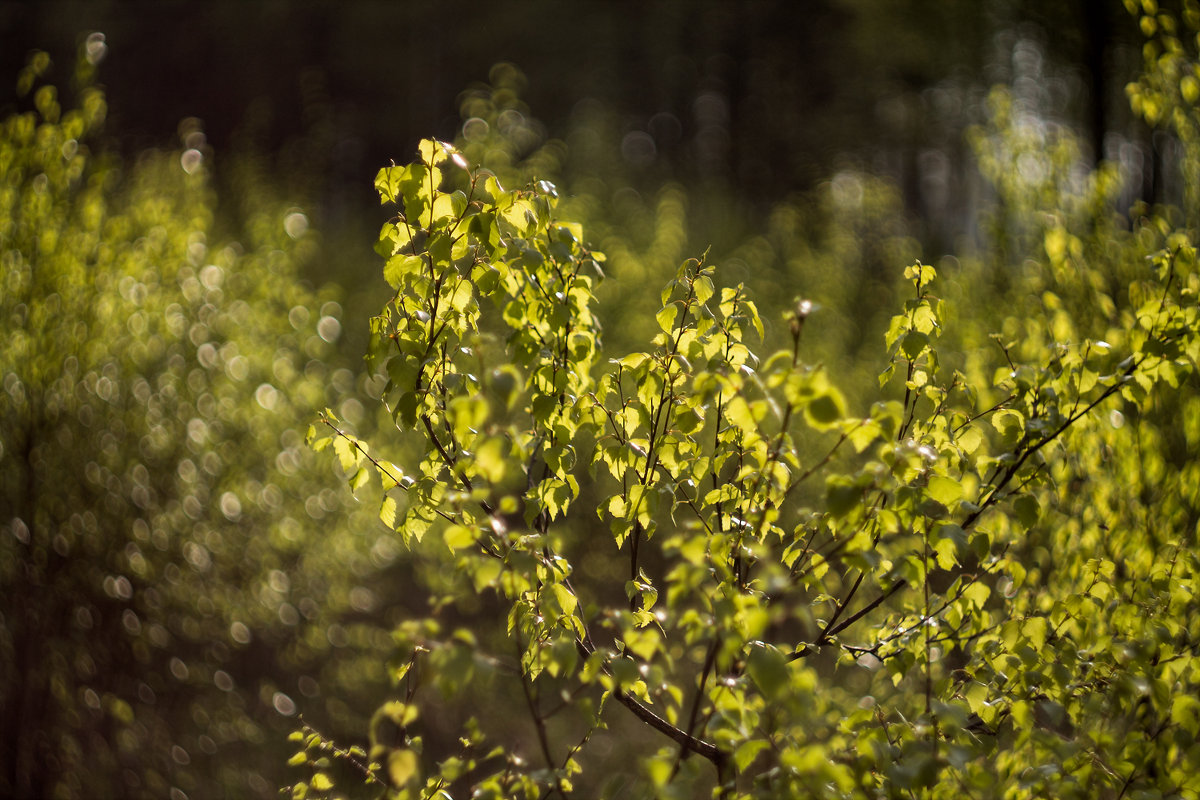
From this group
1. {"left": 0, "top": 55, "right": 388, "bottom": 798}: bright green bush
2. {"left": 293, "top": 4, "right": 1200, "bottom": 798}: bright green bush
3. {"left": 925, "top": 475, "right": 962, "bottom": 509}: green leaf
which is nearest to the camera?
{"left": 293, "top": 4, "right": 1200, "bottom": 798}: bright green bush

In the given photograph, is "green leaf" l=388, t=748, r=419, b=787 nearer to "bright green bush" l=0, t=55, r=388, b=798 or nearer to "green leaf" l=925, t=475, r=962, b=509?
"green leaf" l=925, t=475, r=962, b=509

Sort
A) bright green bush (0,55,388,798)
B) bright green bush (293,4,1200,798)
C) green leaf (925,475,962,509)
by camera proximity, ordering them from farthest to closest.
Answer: bright green bush (0,55,388,798), green leaf (925,475,962,509), bright green bush (293,4,1200,798)

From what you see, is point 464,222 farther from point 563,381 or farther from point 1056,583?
point 1056,583

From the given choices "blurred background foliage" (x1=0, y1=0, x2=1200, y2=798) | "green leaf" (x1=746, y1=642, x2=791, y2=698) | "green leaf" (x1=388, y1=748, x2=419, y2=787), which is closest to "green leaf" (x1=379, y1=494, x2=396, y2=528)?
"blurred background foliage" (x1=0, y1=0, x2=1200, y2=798)

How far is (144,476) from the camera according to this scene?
6195mm

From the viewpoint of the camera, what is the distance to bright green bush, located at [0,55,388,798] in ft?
17.7

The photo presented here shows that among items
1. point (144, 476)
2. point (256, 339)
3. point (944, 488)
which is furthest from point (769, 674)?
point (256, 339)

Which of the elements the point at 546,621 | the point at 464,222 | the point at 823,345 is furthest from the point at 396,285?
the point at 823,345

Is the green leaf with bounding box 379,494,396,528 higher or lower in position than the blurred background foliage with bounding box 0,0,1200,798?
lower

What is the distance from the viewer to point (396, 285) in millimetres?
2072

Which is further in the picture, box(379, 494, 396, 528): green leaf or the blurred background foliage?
the blurred background foliage

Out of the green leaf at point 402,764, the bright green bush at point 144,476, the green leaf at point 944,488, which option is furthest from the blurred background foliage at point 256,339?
the green leaf at point 944,488

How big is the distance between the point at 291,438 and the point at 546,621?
19.2ft

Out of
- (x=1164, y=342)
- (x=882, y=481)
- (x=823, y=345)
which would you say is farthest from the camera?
(x=823, y=345)
